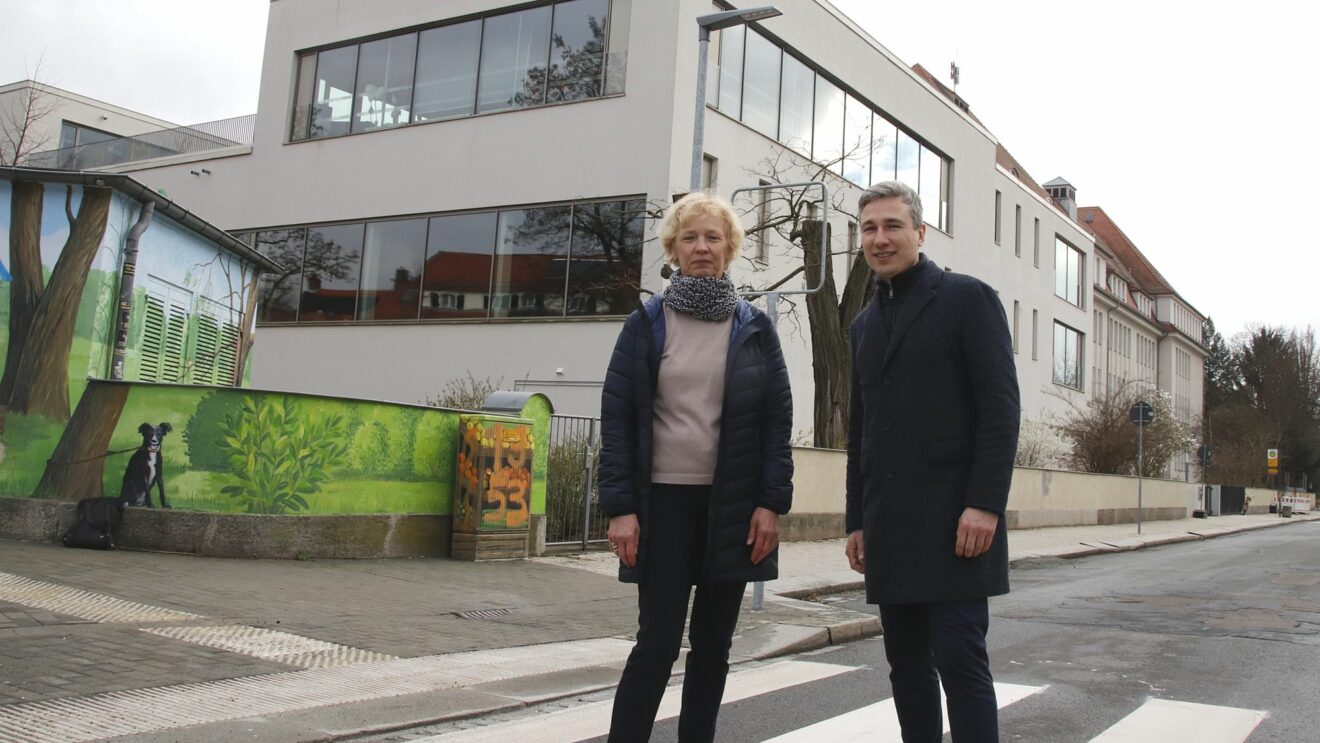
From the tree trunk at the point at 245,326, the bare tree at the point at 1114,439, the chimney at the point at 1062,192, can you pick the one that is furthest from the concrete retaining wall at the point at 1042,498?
the chimney at the point at 1062,192

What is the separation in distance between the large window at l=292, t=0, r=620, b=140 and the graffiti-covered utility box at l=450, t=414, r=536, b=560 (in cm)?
1178

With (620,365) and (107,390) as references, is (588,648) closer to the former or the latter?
(620,365)

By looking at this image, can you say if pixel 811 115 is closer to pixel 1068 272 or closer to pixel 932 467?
pixel 932 467

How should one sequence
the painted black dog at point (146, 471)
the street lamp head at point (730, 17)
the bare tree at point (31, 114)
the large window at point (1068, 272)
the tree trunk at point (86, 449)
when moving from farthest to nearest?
the large window at point (1068, 272)
the bare tree at point (31, 114)
the street lamp head at point (730, 17)
the tree trunk at point (86, 449)
the painted black dog at point (146, 471)

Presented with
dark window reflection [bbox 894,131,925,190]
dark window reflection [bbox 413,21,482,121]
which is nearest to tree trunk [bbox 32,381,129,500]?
dark window reflection [bbox 413,21,482,121]

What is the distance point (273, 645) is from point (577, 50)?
58.3ft

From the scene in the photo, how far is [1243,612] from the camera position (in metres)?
9.95

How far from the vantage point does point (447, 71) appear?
2381cm

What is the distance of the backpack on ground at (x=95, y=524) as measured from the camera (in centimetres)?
945

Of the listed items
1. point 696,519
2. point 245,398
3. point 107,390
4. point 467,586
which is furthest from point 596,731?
point 107,390

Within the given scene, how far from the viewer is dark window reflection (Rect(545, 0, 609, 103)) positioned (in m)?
21.8

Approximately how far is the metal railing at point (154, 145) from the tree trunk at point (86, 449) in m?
19.6

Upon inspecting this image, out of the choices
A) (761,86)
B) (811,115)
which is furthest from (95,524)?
(811,115)

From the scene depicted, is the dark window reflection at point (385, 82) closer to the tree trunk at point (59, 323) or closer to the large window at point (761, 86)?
the large window at point (761, 86)
